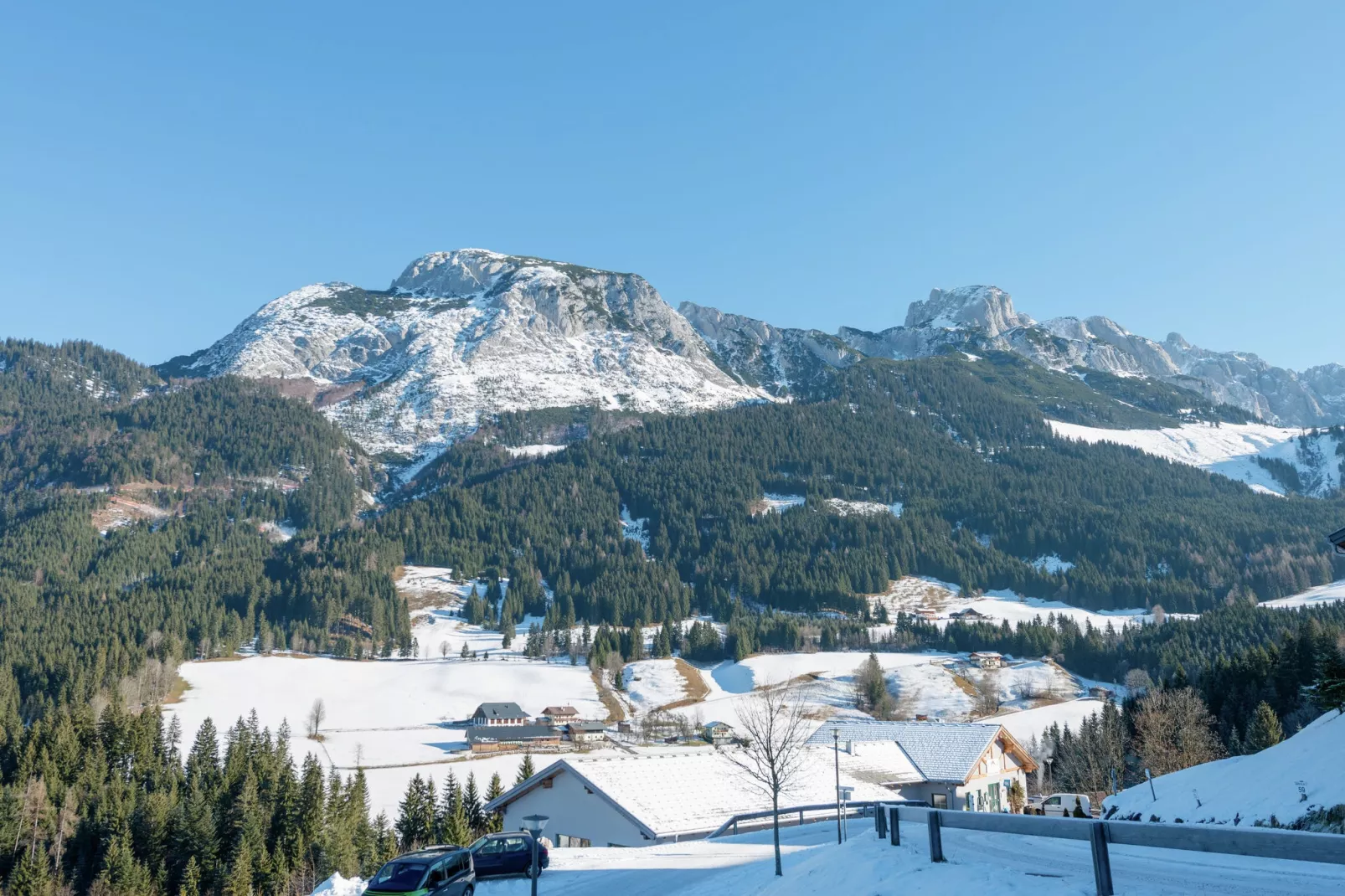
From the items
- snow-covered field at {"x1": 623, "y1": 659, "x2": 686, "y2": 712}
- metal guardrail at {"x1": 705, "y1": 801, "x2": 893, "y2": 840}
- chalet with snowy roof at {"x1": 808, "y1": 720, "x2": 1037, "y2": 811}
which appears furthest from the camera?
snow-covered field at {"x1": 623, "y1": 659, "x2": 686, "y2": 712}

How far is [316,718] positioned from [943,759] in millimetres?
98218

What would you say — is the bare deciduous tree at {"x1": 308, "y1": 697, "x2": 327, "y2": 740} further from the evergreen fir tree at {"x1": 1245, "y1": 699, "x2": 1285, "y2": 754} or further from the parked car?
the evergreen fir tree at {"x1": 1245, "y1": 699, "x2": 1285, "y2": 754}

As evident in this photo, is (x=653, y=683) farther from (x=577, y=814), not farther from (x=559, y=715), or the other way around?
(x=577, y=814)

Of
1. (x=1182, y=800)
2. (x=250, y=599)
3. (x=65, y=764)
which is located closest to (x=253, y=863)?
(x=65, y=764)

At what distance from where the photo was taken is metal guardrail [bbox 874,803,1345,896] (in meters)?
7.27

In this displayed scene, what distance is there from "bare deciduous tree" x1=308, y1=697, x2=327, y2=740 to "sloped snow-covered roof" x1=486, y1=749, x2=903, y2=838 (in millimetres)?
84119

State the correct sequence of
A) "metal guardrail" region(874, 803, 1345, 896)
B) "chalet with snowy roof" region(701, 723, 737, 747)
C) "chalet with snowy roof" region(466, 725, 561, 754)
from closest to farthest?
"metal guardrail" region(874, 803, 1345, 896) < "chalet with snowy roof" region(701, 723, 737, 747) < "chalet with snowy roof" region(466, 725, 561, 754)

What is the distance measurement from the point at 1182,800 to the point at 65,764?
100847 millimetres

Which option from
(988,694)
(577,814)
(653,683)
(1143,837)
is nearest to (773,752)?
(577,814)

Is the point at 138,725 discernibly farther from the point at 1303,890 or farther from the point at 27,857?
the point at 1303,890

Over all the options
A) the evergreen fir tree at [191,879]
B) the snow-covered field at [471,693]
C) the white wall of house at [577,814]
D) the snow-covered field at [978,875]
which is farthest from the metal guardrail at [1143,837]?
the snow-covered field at [471,693]

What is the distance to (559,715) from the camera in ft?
443

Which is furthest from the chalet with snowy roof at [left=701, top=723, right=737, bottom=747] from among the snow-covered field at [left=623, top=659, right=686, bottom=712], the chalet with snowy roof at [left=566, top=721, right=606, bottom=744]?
the snow-covered field at [left=623, top=659, right=686, bottom=712]

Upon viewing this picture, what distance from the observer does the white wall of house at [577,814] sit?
130ft
